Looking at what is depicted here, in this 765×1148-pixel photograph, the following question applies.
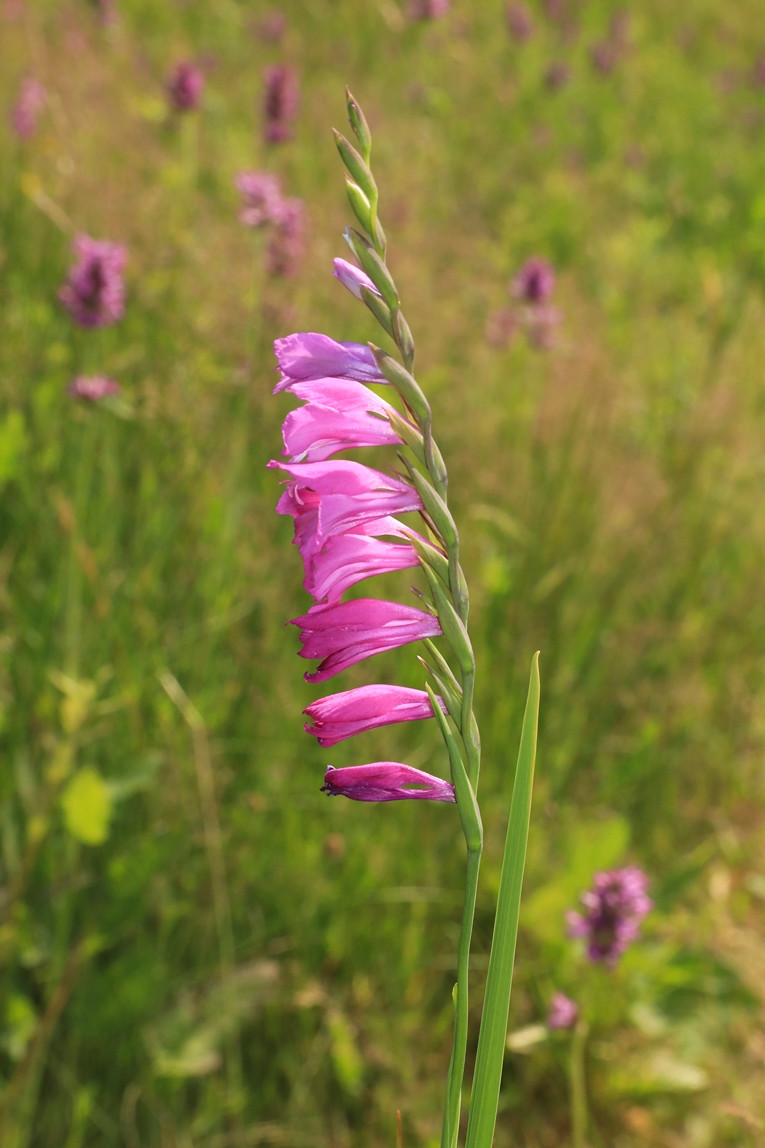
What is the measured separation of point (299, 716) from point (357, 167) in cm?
165

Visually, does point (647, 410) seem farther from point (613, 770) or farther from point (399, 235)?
point (613, 770)

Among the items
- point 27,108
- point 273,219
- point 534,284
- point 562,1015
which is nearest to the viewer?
point 562,1015

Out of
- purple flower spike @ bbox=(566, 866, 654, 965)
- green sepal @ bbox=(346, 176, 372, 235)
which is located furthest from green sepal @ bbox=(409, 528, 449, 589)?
purple flower spike @ bbox=(566, 866, 654, 965)

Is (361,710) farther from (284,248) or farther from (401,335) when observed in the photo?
(284,248)

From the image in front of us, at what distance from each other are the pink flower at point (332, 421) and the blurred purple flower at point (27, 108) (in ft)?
13.2

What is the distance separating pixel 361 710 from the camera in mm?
790

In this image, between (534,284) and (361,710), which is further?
(534,284)

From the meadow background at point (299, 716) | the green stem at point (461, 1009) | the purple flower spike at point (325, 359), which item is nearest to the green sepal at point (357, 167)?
the purple flower spike at point (325, 359)

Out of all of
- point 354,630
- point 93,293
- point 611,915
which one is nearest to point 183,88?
point 93,293

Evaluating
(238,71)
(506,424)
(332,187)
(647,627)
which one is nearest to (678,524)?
(647,627)

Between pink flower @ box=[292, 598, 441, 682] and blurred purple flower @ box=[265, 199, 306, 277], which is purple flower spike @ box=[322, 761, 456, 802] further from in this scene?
blurred purple flower @ box=[265, 199, 306, 277]

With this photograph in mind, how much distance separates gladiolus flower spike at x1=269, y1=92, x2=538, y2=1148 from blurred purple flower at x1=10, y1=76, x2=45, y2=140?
4.01m

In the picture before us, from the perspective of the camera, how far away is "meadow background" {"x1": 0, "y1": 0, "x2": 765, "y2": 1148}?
73.4 inches

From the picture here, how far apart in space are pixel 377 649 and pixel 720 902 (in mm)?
2245
